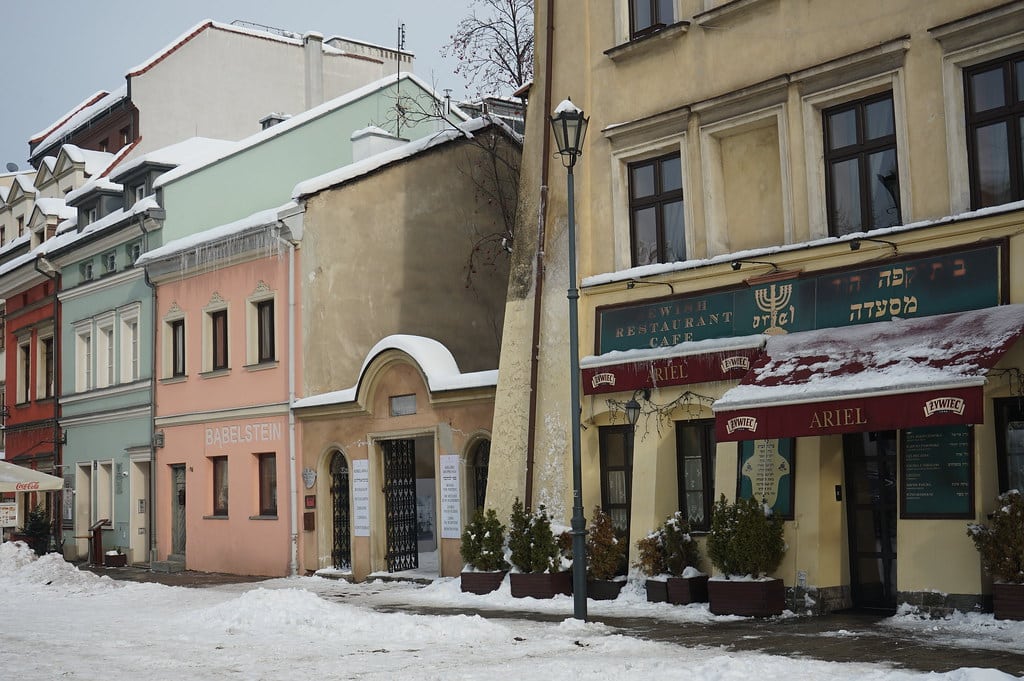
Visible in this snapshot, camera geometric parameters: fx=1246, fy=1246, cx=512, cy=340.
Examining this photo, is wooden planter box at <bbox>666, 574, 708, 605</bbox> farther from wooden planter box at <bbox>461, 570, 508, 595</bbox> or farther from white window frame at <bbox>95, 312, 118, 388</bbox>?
white window frame at <bbox>95, 312, 118, 388</bbox>

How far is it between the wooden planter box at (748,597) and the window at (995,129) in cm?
505

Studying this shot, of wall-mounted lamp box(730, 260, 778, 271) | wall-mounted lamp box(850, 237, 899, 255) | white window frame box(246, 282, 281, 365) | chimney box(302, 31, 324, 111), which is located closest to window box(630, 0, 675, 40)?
wall-mounted lamp box(730, 260, 778, 271)

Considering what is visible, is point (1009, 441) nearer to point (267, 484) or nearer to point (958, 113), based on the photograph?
point (958, 113)

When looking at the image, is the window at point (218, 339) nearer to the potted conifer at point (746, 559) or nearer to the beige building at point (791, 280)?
the beige building at point (791, 280)

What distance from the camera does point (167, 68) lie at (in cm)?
3762

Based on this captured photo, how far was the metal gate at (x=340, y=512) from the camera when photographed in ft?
79.6

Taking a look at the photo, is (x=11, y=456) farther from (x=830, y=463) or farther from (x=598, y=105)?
(x=830, y=463)

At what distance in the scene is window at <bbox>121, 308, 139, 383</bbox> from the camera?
31156 millimetres

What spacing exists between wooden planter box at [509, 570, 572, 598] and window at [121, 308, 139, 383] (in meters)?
16.6

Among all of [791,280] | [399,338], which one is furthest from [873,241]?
[399,338]

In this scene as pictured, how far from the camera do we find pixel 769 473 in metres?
15.8

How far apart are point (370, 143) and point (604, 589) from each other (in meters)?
13.9

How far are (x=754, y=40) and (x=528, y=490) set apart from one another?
23.7 ft

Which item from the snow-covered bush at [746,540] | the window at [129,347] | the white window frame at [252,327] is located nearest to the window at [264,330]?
the white window frame at [252,327]
